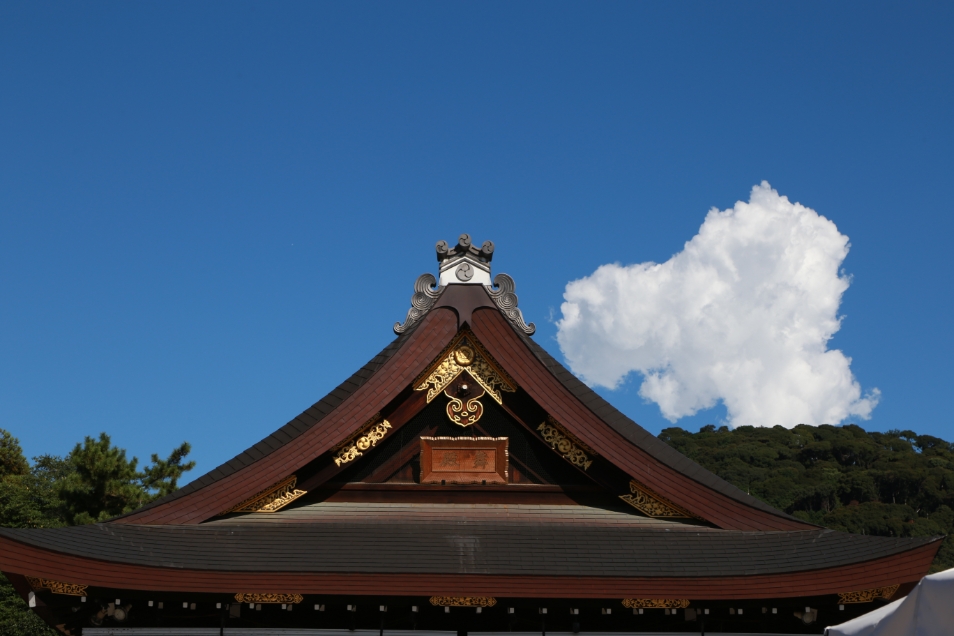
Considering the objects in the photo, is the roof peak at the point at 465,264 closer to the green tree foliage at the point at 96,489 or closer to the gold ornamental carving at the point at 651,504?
the gold ornamental carving at the point at 651,504

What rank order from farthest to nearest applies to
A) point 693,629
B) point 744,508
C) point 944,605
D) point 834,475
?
point 834,475 → point 744,508 → point 693,629 → point 944,605

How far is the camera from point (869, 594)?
7.97 metres

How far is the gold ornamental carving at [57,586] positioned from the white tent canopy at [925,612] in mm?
6363

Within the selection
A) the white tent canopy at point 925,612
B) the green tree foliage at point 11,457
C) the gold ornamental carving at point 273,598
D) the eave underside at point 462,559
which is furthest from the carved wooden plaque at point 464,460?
the green tree foliage at point 11,457

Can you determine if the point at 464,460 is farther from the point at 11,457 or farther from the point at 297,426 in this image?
the point at 11,457

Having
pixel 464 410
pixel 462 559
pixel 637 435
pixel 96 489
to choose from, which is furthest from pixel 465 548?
pixel 96 489

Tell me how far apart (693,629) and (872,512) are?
40231 mm

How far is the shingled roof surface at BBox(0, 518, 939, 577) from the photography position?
26.5ft

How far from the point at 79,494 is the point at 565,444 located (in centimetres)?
2139

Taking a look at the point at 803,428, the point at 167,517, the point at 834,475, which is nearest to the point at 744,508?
the point at 167,517

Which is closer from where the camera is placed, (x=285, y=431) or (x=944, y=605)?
(x=944, y=605)

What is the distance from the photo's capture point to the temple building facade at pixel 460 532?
7.96 metres

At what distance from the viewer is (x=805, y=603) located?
8.27 meters

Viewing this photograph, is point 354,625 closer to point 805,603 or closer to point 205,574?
point 205,574
